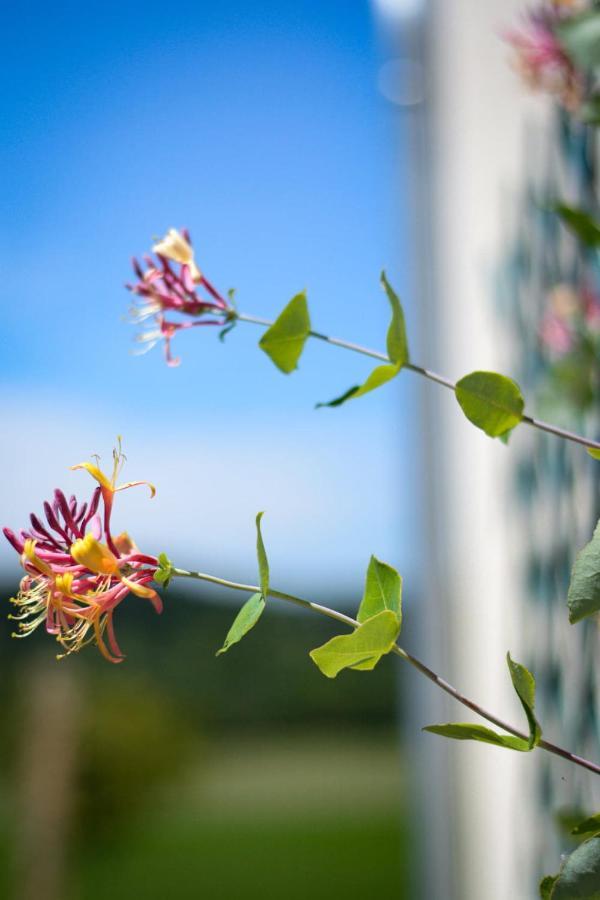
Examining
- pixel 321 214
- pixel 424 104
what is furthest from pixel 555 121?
pixel 321 214

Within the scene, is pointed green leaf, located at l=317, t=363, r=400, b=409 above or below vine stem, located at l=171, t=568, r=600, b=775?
above

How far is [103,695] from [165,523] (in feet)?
7.49

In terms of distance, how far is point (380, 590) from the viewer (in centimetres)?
28

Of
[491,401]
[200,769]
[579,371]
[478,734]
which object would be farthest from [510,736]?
[200,769]

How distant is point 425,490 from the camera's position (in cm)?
163

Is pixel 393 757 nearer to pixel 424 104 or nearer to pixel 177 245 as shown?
pixel 424 104

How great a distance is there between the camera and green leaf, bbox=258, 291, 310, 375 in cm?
31

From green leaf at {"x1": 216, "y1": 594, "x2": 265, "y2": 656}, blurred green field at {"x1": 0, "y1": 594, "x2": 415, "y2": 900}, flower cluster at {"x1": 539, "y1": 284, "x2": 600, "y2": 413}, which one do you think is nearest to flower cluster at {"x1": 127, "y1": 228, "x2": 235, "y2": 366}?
green leaf at {"x1": 216, "y1": 594, "x2": 265, "y2": 656}

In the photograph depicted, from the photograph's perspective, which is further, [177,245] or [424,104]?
[424,104]

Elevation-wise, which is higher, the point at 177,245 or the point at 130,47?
the point at 130,47

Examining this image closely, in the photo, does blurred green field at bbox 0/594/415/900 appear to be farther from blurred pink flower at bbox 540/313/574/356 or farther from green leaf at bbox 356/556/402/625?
green leaf at bbox 356/556/402/625

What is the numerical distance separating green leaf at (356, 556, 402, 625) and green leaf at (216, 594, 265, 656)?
1.2 inches

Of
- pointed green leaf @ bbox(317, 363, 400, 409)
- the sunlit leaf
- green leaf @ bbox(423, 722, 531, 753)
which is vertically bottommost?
the sunlit leaf

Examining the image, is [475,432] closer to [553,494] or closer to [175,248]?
[553,494]
